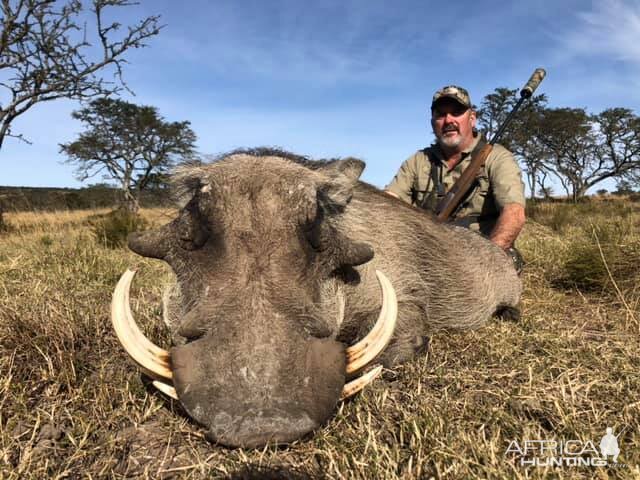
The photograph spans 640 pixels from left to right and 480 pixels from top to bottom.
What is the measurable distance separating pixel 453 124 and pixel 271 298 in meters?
3.60

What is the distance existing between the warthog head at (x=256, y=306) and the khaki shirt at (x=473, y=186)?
2513 mm

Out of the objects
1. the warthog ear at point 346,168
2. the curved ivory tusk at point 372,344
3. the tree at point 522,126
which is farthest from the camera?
the tree at point 522,126

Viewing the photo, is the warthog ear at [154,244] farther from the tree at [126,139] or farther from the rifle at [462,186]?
the tree at [126,139]

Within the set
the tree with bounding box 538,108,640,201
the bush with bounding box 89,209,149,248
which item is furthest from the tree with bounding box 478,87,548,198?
the bush with bounding box 89,209,149,248

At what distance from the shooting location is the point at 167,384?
163cm

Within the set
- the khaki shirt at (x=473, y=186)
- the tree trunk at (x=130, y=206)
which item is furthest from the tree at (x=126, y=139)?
the khaki shirt at (x=473, y=186)

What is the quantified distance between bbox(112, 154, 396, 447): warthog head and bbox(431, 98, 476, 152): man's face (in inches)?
113

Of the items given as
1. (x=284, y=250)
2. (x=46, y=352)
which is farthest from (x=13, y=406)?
(x=284, y=250)

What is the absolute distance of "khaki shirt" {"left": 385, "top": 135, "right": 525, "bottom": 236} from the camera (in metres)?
4.12

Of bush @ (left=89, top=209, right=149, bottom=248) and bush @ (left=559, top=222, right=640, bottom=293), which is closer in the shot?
bush @ (left=559, top=222, right=640, bottom=293)

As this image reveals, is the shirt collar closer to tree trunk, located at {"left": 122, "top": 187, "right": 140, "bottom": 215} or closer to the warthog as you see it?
the warthog

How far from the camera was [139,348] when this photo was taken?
5.16 feet

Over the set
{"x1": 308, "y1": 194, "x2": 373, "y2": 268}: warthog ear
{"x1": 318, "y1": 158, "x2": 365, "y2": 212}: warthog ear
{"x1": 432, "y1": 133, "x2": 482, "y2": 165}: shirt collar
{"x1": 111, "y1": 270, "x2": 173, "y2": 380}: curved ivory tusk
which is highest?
{"x1": 432, "y1": 133, "x2": 482, "y2": 165}: shirt collar

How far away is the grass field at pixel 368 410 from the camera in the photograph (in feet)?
4.49
